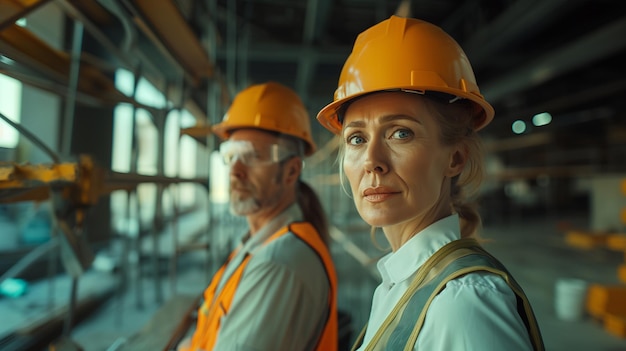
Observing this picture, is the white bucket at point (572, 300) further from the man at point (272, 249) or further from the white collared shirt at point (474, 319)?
the white collared shirt at point (474, 319)

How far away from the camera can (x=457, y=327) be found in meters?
0.71

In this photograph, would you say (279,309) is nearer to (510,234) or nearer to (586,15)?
(586,15)

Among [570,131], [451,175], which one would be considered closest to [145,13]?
[451,175]

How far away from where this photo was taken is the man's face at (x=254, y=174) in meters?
2.16

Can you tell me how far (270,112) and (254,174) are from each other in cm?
41

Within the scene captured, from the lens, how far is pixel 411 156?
1047 millimetres

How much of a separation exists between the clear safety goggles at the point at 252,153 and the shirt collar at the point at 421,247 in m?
1.25

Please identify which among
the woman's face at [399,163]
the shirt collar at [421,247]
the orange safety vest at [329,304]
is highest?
the woman's face at [399,163]

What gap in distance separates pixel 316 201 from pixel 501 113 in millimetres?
12095

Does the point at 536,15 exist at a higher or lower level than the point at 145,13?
higher

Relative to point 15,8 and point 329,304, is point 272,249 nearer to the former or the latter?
point 329,304

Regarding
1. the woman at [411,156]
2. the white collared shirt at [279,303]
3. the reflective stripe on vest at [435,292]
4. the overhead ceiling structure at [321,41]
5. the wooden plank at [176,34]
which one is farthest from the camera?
the overhead ceiling structure at [321,41]

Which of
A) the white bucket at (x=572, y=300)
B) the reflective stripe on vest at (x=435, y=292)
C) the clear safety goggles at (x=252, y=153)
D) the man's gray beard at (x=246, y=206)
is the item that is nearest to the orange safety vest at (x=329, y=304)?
the man's gray beard at (x=246, y=206)

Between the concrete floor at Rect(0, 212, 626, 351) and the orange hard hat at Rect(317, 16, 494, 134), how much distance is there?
1.94 ft
